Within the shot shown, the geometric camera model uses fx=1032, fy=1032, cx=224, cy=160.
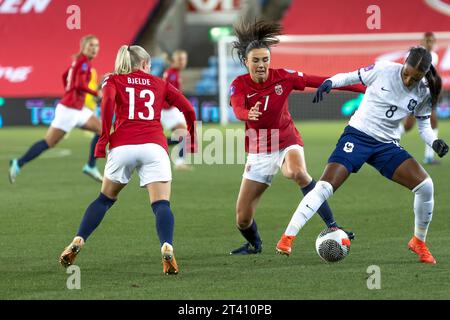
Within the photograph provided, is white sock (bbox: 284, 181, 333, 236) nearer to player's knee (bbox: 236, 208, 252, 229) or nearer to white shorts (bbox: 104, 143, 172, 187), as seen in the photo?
player's knee (bbox: 236, 208, 252, 229)

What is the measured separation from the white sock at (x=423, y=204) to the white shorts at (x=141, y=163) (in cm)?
213

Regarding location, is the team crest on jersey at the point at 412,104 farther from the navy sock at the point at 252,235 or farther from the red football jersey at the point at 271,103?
the navy sock at the point at 252,235

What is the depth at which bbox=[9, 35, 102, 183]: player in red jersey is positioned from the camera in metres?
15.6

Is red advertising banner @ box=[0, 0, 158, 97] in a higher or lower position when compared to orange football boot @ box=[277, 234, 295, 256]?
higher

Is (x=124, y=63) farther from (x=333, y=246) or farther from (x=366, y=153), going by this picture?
(x=333, y=246)

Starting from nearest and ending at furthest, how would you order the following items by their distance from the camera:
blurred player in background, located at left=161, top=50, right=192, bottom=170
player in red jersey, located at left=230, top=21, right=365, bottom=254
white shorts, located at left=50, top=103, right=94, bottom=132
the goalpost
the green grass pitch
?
1. the green grass pitch
2. player in red jersey, located at left=230, top=21, right=365, bottom=254
3. white shorts, located at left=50, top=103, right=94, bottom=132
4. blurred player in background, located at left=161, top=50, right=192, bottom=170
5. the goalpost

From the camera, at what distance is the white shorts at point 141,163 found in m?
8.35

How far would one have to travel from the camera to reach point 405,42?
96.4 feet

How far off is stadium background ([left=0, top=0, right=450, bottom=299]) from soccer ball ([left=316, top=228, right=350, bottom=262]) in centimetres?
11

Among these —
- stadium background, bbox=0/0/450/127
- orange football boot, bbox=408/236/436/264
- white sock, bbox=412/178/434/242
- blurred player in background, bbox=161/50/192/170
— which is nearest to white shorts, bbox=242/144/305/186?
white sock, bbox=412/178/434/242

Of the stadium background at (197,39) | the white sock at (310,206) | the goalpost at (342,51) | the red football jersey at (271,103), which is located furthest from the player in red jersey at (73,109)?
the goalpost at (342,51)

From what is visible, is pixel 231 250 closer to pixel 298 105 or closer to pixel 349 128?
pixel 349 128
